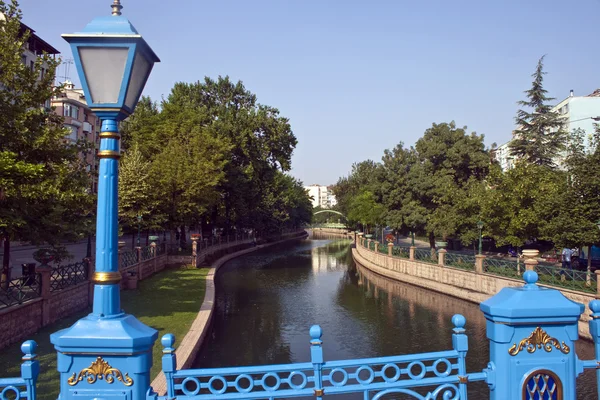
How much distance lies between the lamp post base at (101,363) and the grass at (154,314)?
605 cm

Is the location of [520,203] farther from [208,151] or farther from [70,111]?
[70,111]

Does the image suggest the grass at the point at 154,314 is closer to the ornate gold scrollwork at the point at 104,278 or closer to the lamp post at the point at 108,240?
the lamp post at the point at 108,240

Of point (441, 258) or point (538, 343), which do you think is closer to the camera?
point (538, 343)

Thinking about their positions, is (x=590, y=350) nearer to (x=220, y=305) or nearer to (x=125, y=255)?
(x=220, y=305)

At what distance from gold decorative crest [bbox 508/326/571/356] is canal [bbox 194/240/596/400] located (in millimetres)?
8643

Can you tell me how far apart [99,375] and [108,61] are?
7.15 feet

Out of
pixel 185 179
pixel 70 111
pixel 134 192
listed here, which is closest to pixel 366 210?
pixel 185 179

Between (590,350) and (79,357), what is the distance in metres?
15.5

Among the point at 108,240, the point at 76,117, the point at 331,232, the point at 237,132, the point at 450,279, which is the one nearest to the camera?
the point at 108,240

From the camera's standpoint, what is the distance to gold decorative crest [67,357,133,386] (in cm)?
299

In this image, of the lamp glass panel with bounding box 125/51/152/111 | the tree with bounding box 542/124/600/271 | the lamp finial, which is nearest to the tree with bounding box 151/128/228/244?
the tree with bounding box 542/124/600/271

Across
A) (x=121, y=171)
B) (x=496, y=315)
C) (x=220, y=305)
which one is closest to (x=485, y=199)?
(x=220, y=305)

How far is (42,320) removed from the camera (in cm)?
1311

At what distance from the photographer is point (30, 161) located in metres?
13.6
